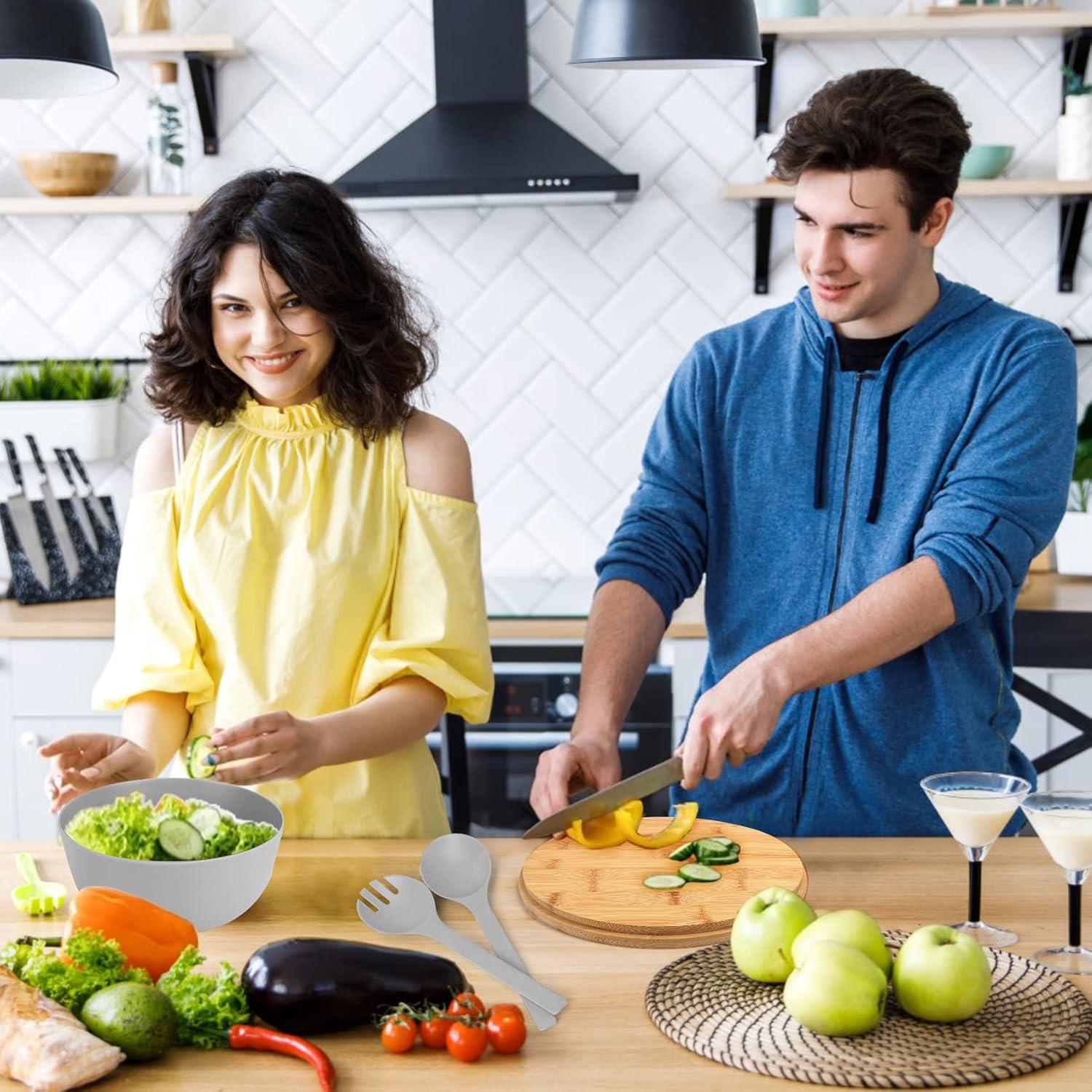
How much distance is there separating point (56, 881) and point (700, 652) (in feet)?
5.38

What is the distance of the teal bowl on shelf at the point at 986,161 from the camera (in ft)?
10.2

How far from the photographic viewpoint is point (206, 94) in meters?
3.29

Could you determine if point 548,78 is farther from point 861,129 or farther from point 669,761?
point 669,761

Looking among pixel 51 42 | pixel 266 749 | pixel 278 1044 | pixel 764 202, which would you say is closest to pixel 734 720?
pixel 266 749

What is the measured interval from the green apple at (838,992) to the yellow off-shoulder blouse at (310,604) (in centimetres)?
65

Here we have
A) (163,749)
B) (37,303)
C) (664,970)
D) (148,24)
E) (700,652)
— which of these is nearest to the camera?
(664,970)

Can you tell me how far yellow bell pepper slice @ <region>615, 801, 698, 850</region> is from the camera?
1.44 m

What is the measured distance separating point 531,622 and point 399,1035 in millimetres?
1859

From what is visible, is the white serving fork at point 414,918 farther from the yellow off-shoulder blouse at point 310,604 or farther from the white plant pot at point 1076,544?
the white plant pot at point 1076,544

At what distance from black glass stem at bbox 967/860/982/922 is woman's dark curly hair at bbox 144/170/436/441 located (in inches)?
33.8

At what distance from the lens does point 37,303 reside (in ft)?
11.4

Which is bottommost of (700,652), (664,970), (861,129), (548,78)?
(700,652)

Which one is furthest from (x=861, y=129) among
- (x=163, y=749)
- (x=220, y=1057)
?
(x=220, y=1057)

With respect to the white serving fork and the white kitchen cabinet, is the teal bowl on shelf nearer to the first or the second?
the white kitchen cabinet
